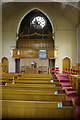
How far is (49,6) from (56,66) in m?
6.73

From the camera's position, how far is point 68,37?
14742 mm

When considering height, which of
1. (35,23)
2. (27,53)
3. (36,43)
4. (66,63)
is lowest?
(66,63)

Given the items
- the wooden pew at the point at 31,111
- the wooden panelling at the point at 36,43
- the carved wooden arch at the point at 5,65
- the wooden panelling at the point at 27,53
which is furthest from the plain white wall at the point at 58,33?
the wooden pew at the point at 31,111

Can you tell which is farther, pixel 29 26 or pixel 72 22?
pixel 29 26

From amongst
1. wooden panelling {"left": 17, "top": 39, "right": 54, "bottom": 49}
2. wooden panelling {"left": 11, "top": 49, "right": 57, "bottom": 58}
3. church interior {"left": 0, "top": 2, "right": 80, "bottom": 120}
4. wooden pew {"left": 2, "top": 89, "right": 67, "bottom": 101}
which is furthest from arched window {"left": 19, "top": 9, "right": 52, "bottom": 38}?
wooden pew {"left": 2, "top": 89, "right": 67, "bottom": 101}

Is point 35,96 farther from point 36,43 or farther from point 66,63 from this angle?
point 36,43

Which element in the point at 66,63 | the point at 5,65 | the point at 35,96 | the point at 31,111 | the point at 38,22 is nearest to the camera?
the point at 31,111

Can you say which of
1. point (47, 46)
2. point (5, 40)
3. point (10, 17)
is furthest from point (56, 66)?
point (10, 17)

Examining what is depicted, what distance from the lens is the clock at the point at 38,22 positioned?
601 inches

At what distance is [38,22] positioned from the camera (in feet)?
50.3

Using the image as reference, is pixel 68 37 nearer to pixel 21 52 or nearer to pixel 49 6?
pixel 49 6

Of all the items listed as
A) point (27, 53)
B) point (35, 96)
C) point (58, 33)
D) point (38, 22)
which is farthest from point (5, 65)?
point (35, 96)

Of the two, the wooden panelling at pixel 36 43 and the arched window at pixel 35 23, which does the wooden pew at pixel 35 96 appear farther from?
the arched window at pixel 35 23

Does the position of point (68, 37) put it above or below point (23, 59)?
above
